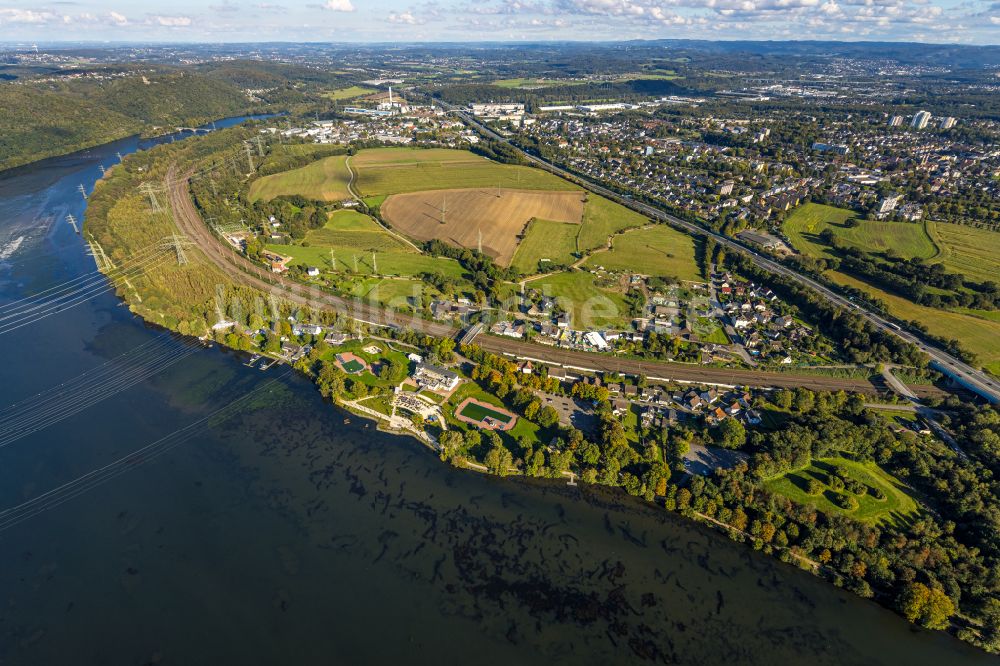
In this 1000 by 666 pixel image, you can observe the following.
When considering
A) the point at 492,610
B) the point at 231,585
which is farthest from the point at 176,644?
the point at 492,610

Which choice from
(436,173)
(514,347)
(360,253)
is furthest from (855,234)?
(436,173)

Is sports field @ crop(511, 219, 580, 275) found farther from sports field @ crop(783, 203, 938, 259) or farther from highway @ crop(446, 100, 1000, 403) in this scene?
sports field @ crop(783, 203, 938, 259)

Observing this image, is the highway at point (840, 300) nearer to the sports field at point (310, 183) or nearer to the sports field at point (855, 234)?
the sports field at point (855, 234)

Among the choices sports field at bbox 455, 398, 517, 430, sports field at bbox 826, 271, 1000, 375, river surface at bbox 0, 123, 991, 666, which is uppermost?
sports field at bbox 826, 271, 1000, 375

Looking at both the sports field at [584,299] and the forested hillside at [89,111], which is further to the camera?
the forested hillside at [89,111]

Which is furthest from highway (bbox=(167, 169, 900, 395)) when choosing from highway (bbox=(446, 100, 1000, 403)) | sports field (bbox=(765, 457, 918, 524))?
sports field (bbox=(765, 457, 918, 524))

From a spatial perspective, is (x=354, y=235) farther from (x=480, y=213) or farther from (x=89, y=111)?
(x=89, y=111)

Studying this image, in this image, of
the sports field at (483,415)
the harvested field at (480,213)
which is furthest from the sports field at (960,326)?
the sports field at (483,415)
